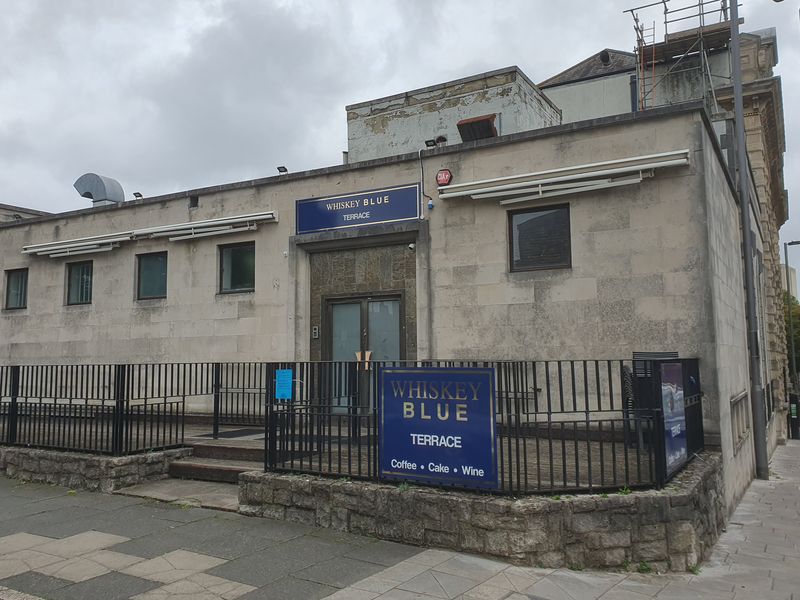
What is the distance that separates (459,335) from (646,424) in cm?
501

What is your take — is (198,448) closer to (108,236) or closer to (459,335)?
(459,335)

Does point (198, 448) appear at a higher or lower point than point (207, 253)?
lower

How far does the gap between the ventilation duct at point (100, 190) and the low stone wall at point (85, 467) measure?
32.4 feet

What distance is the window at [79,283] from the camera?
1627 cm

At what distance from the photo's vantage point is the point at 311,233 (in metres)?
13.1

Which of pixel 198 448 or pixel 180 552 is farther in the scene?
pixel 198 448

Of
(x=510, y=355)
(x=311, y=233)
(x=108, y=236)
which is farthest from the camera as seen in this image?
(x=108, y=236)

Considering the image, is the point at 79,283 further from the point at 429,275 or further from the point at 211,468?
the point at 429,275

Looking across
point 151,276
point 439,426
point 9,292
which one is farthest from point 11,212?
point 439,426

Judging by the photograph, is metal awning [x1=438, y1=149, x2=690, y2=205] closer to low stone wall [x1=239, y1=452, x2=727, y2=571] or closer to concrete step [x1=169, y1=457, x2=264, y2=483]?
low stone wall [x1=239, y1=452, x2=727, y2=571]

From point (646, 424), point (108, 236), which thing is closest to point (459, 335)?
point (646, 424)

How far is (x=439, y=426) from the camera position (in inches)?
255

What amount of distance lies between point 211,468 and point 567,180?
7066mm

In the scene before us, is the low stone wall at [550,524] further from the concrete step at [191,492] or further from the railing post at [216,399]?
the railing post at [216,399]
